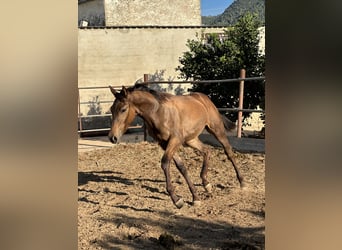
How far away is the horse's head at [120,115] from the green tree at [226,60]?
636 centimetres

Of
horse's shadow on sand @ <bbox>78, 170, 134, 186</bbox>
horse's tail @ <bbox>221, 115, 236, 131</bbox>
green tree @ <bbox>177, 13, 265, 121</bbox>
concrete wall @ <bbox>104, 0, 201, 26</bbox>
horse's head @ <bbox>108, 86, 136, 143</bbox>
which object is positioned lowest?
horse's shadow on sand @ <bbox>78, 170, 134, 186</bbox>

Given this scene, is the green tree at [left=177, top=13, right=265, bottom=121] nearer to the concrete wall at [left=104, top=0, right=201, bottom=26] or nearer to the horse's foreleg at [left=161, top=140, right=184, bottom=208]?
the concrete wall at [left=104, top=0, right=201, bottom=26]

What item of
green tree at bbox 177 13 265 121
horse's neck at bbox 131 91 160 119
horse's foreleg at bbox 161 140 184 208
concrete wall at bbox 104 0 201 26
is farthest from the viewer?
concrete wall at bbox 104 0 201 26

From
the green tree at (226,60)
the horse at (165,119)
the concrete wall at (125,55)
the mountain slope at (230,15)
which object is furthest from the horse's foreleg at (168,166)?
the mountain slope at (230,15)

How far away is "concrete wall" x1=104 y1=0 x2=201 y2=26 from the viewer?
47.0 ft

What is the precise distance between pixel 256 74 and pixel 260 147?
14.7 ft

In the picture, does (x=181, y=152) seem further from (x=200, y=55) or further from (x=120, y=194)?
(x=200, y=55)

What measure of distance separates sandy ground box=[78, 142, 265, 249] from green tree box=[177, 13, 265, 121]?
3787 millimetres

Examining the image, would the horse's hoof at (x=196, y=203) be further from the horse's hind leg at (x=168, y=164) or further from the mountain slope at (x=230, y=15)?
the mountain slope at (x=230, y=15)

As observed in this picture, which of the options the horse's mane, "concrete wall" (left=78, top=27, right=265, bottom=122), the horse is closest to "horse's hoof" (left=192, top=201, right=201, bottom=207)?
the horse

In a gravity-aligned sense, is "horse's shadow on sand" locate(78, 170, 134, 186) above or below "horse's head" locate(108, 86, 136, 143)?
below
